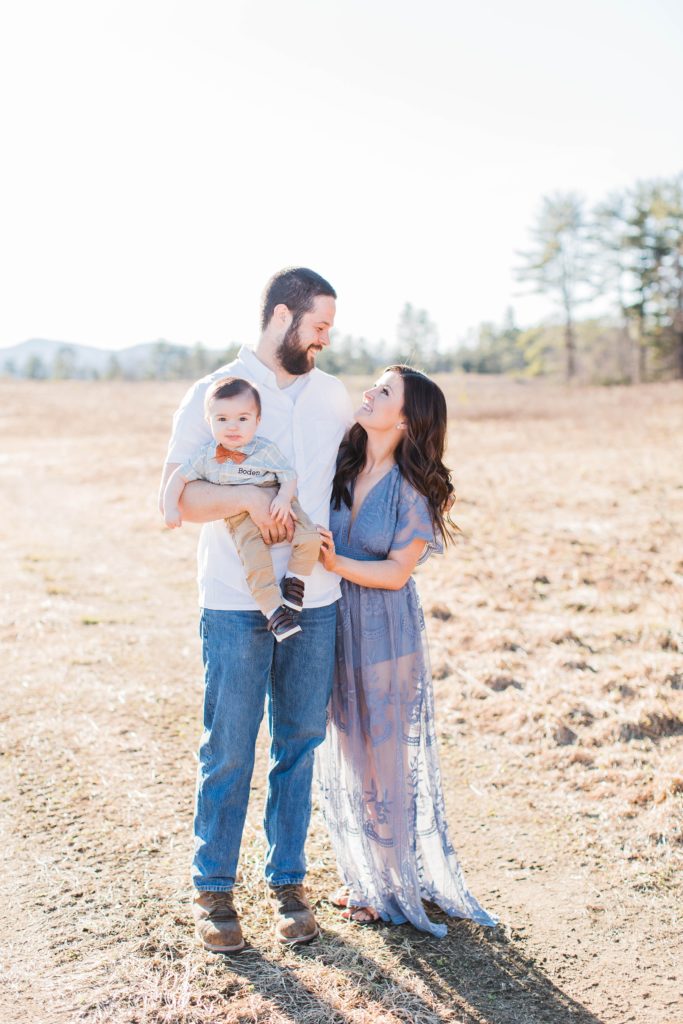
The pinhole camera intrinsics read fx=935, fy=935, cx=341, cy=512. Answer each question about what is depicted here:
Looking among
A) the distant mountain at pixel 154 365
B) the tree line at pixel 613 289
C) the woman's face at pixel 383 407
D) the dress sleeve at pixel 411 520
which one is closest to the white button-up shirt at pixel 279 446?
the woman's face at pixel 383 407

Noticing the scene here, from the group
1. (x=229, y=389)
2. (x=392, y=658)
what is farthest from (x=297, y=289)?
(x=392, y=658)

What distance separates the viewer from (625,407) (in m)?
24.7

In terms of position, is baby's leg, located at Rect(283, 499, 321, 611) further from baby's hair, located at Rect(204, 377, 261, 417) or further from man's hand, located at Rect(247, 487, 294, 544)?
baby's hair, located at Rect(204, 377, 261, 417)

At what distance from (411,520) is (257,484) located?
1.83ft

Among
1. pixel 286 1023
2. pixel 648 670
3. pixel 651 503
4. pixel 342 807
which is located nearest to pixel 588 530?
pixel 651 503

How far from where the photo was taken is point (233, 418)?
275cm

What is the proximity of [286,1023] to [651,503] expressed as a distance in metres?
9.51

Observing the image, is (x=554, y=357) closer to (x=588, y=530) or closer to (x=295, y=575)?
(x=588, y=530)

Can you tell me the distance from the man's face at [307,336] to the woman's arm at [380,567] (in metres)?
0.54

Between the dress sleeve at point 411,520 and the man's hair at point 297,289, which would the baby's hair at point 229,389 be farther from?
the dress sleeve at point 411,520

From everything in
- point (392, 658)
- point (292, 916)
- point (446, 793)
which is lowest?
point (446, 793)

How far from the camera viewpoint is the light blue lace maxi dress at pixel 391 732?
124 inches

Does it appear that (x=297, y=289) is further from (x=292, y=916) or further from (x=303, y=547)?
(x=292, y=916)

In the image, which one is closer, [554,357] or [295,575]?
[295,575]
